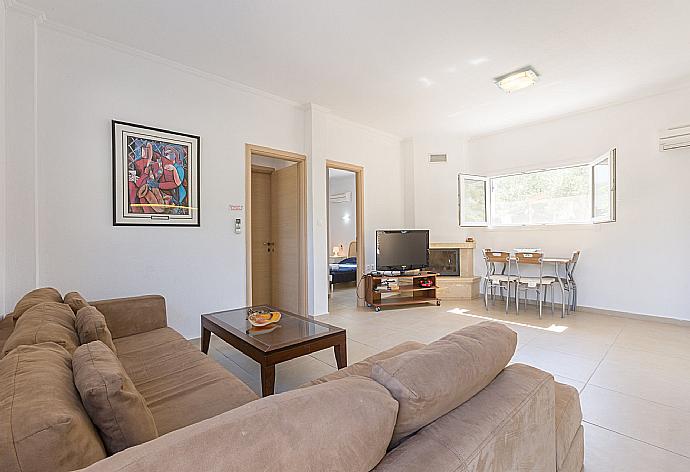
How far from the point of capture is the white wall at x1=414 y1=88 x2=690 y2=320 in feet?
12.8

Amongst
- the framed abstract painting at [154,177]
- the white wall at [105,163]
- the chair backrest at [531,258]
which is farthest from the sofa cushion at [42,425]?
the chair backrest at [531,258]

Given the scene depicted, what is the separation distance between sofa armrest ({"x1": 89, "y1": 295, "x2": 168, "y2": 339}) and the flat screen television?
3.20 metres

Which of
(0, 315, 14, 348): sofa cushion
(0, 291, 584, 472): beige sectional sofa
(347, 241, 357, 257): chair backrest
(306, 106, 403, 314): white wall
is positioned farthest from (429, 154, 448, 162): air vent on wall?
(0, 315, 14, 348): sofa cushion

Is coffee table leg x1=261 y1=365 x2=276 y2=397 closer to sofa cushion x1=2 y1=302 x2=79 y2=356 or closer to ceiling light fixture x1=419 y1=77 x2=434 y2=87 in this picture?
sofa cushion x1=2 y1=302 x2=79 y2=356

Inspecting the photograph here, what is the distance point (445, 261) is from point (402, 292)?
3.61ft

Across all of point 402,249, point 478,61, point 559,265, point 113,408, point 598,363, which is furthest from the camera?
point 402,249

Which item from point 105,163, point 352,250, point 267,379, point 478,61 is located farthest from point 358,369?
point 352,250

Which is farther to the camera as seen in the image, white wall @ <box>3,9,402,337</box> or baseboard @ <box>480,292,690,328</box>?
baseboard @ <box>480,292,690,328</box>

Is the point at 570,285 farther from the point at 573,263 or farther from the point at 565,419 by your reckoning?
the point at 565,419

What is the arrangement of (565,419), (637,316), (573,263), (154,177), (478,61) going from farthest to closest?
(573,263), (637,316), (478,61), (154,177), (565,419)

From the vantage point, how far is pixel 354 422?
636 millimetres

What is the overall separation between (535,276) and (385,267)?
223 centimetres

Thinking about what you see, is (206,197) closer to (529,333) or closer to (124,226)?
(124,226)

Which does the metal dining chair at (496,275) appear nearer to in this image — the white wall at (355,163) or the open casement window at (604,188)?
the open casement window at (604,188)
